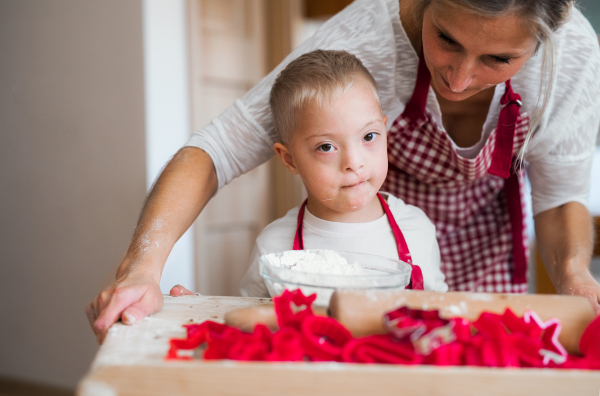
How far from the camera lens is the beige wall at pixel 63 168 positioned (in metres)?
2.32

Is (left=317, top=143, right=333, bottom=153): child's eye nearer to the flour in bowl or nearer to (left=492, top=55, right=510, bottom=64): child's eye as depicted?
the flour in bowl

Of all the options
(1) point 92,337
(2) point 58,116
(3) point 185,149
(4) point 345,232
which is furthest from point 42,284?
(4) point 345,232

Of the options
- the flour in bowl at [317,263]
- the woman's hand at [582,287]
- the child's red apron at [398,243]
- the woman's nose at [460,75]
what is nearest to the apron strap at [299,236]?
the child's red apron at [398,243]

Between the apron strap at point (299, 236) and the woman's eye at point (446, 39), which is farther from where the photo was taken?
the apron strap at point (299, 236)

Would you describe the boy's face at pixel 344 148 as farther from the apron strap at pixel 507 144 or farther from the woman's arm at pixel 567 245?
the woman's arm at pixel 567 245

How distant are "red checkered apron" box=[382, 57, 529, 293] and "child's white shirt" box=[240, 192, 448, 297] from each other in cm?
18

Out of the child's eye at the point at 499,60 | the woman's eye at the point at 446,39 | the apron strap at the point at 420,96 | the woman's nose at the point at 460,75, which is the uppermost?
the woman's eye at the point at 446,39

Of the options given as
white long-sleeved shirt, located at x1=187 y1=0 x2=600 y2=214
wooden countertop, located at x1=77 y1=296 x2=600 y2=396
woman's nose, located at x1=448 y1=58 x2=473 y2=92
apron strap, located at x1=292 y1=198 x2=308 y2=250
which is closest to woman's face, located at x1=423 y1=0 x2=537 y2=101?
woman's nose, located at x1=448 y1=58 x2=473 y2=92

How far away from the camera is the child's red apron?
0.90 metres

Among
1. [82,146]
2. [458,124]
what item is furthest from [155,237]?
[82,146]

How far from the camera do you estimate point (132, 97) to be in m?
2.29

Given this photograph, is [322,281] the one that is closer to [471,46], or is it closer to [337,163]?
[337,163]

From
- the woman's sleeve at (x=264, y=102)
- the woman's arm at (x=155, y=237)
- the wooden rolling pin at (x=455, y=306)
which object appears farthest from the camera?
the woman's sleeve at (x=264, y=102)

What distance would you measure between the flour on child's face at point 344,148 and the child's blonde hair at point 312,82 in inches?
0.6
